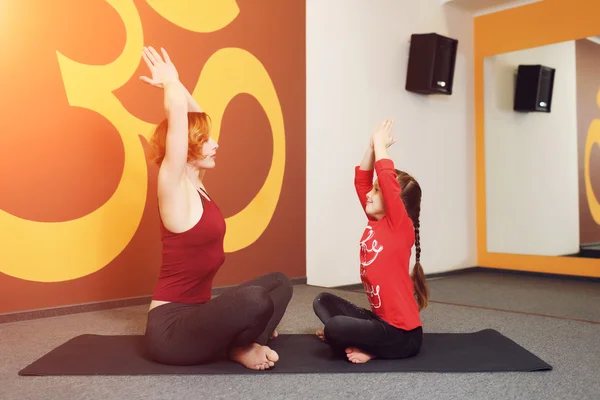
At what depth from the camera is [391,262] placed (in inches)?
82.2

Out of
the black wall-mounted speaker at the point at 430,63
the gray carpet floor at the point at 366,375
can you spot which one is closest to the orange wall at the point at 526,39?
the black wall-mounted speaker at the point at 430,63

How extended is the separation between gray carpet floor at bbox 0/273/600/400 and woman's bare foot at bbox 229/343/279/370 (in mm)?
57

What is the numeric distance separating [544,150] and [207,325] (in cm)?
425

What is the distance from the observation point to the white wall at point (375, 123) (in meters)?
4.29

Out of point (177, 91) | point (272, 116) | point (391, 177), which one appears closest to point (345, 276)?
point (272, 116)

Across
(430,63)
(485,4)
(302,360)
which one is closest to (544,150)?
(430,63)

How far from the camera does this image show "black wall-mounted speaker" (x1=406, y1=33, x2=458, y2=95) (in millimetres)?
4785

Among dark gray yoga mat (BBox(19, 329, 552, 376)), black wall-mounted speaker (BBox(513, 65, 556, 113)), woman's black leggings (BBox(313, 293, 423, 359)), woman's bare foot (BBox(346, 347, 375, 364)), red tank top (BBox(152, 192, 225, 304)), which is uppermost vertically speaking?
black wall-mounted speaker (BBox(513, 65, 556, 113))

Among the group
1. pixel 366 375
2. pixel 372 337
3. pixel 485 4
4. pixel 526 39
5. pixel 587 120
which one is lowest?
pixel 366 375

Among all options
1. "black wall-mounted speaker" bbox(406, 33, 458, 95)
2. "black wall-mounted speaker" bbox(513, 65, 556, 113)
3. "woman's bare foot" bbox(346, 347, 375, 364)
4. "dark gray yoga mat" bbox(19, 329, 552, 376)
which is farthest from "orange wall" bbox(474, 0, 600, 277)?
"woman's bare foot" bbox(346, 347, 375, 364)

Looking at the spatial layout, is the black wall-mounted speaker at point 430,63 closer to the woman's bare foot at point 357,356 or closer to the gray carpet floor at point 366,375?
the gray carpet floor at point 366,375

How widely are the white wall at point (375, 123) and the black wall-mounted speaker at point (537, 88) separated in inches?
20.8

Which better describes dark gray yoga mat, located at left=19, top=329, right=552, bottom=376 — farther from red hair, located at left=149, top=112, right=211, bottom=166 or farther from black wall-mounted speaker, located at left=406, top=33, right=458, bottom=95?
black wall-mounted speaker, located at left=406, top=33, right=458, bottom=95

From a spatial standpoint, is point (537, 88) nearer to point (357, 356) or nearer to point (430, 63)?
point (430, 63)
